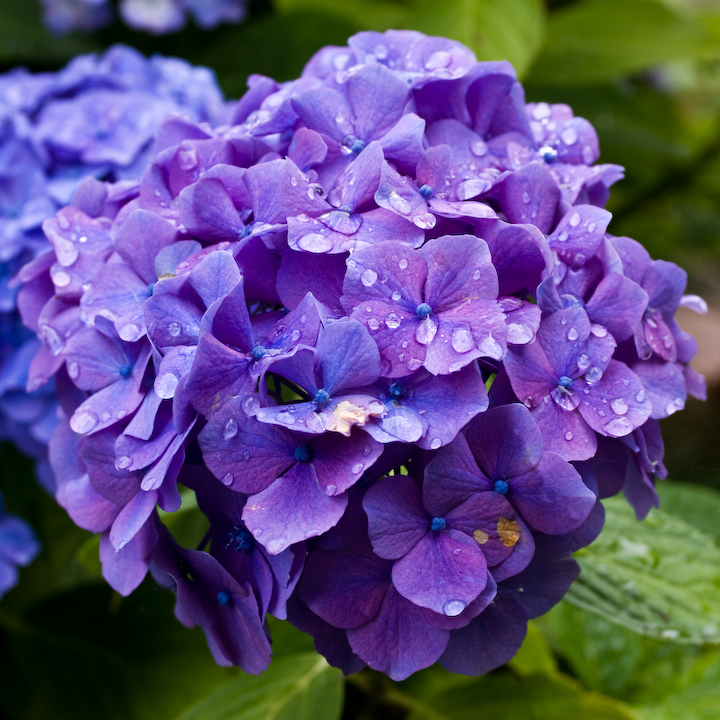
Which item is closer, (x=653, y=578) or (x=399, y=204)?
(x=399, y=204)

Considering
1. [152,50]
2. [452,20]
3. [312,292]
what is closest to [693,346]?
[312,292]

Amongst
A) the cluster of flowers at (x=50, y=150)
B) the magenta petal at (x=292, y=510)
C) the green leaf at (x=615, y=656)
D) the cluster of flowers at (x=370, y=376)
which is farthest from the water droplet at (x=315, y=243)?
the green leaf at (x=615, y=656)

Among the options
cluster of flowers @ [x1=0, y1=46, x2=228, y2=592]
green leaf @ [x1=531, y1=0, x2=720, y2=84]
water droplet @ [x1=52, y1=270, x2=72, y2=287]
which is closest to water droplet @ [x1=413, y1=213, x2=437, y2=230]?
water droplet @ [x1=52, y1=270, x2=72, y2=287]

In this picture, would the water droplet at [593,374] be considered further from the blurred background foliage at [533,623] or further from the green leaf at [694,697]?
the green leaf at [694,697]

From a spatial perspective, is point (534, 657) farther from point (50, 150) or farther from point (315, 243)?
point (50, 150)

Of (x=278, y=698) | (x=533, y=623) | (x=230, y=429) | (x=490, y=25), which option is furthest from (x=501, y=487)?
(x=490, y=25)
